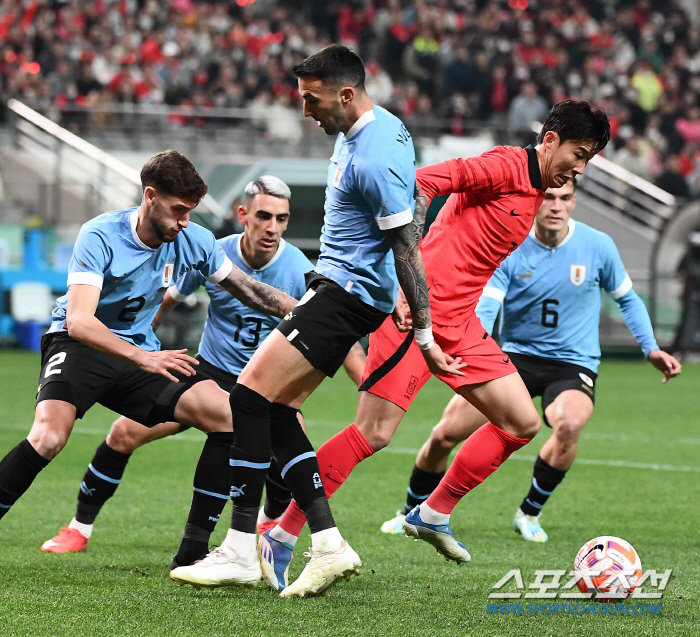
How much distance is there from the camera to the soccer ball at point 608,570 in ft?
15.4

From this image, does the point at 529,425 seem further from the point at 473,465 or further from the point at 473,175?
the point at 473,175

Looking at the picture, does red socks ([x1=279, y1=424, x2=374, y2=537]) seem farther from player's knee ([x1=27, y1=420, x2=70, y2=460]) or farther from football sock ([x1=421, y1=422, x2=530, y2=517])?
player's knee ([x1=27, y1=420, x2=70, y2=460])

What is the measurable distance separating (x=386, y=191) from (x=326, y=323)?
1.95ft

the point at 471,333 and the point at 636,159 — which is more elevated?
the point at 471,333

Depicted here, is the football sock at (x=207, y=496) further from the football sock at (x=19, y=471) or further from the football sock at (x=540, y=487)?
the football sock at (x=540, y=487)

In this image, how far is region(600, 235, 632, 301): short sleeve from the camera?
22.3 feet

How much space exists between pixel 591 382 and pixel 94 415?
6.52m

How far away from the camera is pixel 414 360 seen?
5.34 metres

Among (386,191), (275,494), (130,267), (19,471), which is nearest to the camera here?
(386,191)

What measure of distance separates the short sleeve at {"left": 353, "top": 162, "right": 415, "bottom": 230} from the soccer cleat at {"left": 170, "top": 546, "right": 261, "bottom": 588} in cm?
144

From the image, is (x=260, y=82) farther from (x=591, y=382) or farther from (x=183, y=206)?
(x=183, y=206)

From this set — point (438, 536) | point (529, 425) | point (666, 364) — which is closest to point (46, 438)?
point (438, 536)

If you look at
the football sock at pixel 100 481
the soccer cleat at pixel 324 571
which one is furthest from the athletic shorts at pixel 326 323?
the football sock at pixel 100 481

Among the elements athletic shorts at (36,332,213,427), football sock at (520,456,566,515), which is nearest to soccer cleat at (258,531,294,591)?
athletic shorts at (36,332,213,427)
